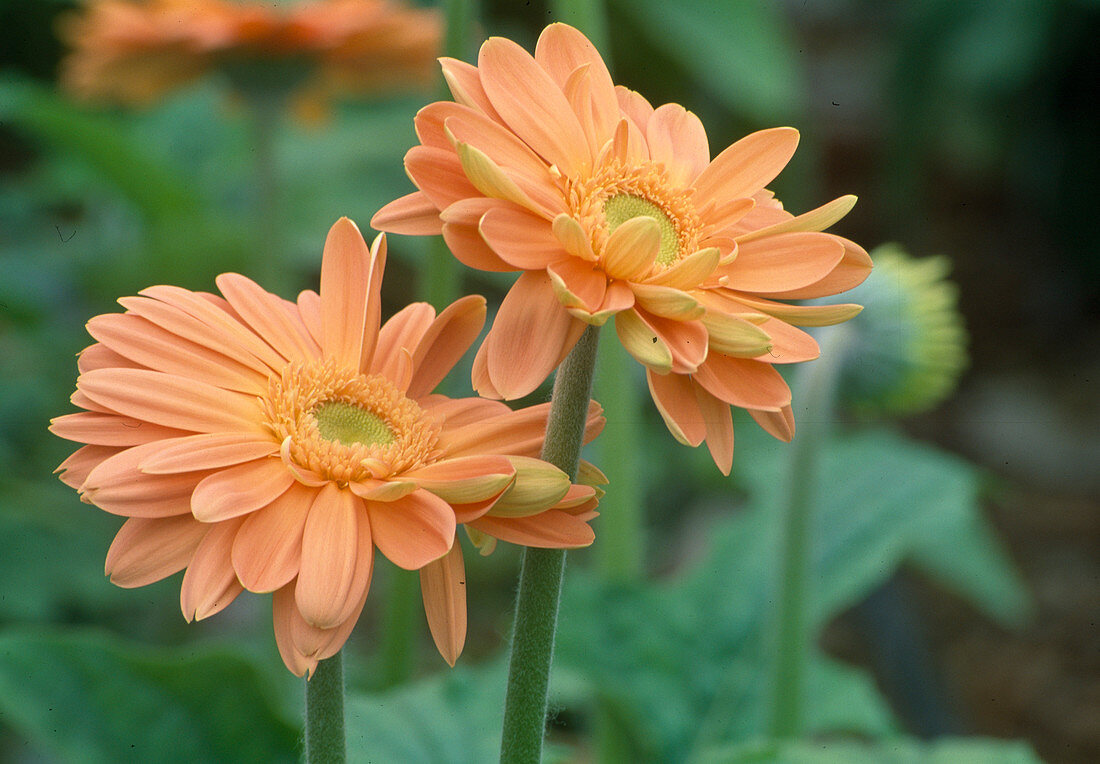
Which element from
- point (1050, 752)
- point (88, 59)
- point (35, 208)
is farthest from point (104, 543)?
point (1050, 752)

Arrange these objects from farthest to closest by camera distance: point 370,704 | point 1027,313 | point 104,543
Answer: point 1027,313
point 104,543
point 370,704

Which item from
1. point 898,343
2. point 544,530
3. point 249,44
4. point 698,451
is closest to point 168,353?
point 544,530

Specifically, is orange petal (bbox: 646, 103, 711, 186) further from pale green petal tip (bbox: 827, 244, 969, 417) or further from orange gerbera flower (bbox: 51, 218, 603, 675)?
pale green petal tip (bbox: 827, 244, 969, 417)

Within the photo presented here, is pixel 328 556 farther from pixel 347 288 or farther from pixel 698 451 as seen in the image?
pixel 698 451

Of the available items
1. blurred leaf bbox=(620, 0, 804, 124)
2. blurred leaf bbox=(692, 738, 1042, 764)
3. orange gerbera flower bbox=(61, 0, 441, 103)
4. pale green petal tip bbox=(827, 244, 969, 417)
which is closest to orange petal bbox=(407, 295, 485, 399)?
blurred leaf bbox=(692, 738, 1042, 764)

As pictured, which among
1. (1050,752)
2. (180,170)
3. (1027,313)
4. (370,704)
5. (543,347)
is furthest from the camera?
(1027,313)

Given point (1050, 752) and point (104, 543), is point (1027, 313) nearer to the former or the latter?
point (1050, 752)

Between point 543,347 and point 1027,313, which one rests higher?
point 1027,313
